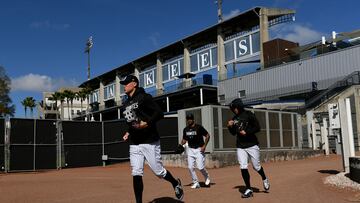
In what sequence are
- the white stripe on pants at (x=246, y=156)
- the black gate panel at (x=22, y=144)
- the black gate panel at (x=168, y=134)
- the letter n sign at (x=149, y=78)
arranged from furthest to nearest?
the letter n sign at (x=149, y=78) → the black gate panel at (x=168, y=134) → the black gate panel at (x=22, y=144) → the white stripe on pants at (x=246, y=156)

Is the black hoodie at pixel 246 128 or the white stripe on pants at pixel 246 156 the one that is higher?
the black hoodie at pixel 246 128

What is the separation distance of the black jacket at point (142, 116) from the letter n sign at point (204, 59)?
164ft

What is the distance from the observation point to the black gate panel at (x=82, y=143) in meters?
20.7

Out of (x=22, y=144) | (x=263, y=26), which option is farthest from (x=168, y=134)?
(x=263, y=26)

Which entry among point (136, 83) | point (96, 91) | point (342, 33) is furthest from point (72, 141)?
point (96, 91)

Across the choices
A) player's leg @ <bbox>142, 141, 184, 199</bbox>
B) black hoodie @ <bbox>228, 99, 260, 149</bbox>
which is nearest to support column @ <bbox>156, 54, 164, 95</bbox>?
black hoodie @ <bbox>228, 99, 260, 149</bbox>

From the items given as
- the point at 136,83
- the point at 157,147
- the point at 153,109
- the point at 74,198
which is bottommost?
the point at 74,198

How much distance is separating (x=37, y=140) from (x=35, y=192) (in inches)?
384

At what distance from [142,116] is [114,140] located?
16635 mm

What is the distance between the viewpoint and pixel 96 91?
9181 centimetres

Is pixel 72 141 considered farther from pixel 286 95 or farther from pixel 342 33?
pixel 342 33

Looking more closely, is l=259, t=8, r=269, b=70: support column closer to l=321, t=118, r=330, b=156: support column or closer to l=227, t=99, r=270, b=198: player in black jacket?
l=321, t=118, r=330, b=156: support column

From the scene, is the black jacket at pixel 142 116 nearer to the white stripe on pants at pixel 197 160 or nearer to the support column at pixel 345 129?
the white stripe on pants at pixel 197 160

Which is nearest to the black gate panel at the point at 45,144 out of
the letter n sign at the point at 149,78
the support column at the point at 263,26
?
the support column at the point at 263,26
